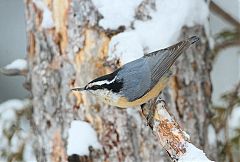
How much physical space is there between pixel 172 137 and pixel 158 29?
2.48 feet

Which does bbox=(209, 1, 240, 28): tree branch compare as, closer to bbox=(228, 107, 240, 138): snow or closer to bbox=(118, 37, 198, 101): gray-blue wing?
bbox=(228, 107, 240, 138): snow

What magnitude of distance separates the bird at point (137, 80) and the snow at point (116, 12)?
288 millimetres

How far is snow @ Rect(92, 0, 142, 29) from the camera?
2.77m

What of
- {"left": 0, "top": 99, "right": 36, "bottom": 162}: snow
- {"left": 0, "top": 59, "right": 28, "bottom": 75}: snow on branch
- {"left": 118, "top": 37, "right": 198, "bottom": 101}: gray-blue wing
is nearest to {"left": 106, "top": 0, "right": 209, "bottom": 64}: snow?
{"left": 118, "top": 37, "right": 198, "bottom": 101}: gray-blue wing

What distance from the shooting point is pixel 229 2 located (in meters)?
4.25

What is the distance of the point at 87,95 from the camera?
9.14 ft

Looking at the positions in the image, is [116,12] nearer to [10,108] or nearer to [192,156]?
[10,108]

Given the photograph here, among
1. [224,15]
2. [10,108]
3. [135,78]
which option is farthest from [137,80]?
[224,15]

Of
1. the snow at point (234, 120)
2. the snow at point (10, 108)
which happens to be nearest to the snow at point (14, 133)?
the snow at point (10, 108)

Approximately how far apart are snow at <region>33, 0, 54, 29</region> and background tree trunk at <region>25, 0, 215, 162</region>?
0.05 ft

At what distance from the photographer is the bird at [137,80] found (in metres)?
2.37

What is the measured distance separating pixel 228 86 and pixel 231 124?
1383 millimetres

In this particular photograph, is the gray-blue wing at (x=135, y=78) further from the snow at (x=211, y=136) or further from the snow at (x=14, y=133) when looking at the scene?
the snow at (x=14, y=133)

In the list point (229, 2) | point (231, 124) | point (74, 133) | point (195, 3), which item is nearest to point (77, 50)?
point (74, 133)
